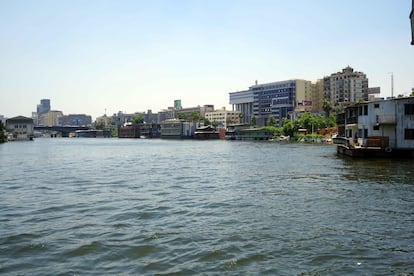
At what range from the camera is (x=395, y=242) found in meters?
14.3

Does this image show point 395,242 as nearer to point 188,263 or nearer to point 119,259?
point 188,263

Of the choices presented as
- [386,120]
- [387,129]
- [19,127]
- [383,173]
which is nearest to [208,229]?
[383,173]

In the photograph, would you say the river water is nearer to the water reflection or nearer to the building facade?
the water reflection

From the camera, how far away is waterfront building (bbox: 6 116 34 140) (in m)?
173

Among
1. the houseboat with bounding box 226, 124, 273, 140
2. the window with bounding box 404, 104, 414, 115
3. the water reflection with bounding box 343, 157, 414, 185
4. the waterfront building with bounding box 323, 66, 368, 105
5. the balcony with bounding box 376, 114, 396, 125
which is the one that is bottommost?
the water reflection with bounding box 343, 157, 414, 185

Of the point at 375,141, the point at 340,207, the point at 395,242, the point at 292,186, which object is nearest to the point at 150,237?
the point at 395,242

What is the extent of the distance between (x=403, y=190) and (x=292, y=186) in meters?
A: 7.26

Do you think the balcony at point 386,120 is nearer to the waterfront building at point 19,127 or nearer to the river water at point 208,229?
the river water at point 208,229

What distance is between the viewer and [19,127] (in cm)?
17475

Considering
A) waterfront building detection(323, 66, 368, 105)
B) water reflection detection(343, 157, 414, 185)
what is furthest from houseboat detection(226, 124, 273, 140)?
water reflection detection(343, 157, 414, 185)

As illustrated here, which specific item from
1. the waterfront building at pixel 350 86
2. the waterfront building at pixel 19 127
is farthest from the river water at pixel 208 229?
the waterfront building at pixel 350 86

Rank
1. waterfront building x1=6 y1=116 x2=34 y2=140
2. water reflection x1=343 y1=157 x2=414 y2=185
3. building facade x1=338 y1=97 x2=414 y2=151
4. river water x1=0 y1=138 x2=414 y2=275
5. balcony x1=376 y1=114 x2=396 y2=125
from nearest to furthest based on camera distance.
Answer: river water x1=0 y1=138 x2=414 y2=275, water reflection x1=343 y1=157 x2=414 y2=185, building facade x1=338 y1=97 x2=414 y2=151, balcony x1=376 y1=114 x2=396 y2=125, waterfront building x1=6 y1=116 x2=34 y2=140

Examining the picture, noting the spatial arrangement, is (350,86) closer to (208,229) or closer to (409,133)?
(409,133)

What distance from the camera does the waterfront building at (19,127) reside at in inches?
6806
